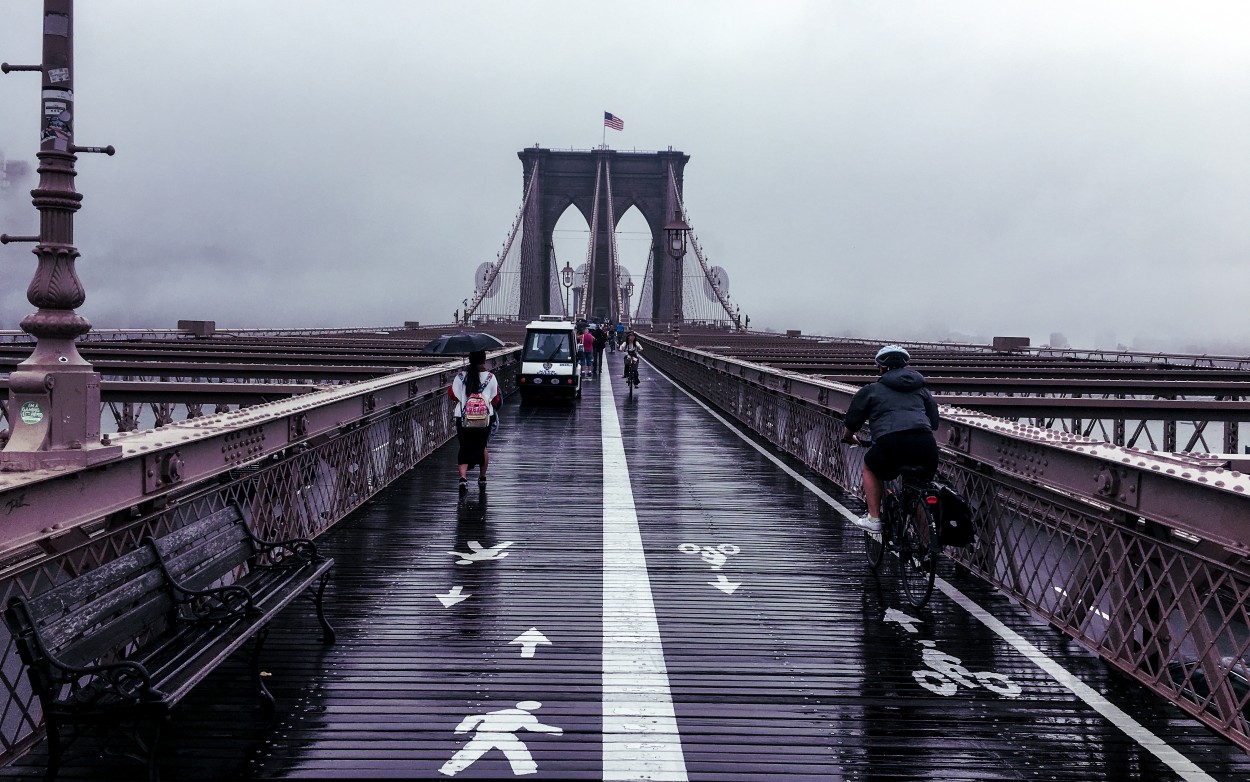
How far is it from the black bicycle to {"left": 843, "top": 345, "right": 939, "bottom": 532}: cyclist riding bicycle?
103 mm

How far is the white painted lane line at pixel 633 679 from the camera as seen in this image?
4.45 m

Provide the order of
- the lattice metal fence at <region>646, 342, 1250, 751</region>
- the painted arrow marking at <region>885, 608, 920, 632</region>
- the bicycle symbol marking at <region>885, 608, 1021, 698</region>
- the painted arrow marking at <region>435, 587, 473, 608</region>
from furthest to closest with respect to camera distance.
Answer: the painted arrow marking at <region>435, 587, 473, 608</region>, the painted arrow marking at <region>885, 608, 920, 632</region>, the bicycle symbol marking at <region>885, 608, 1021, 698</region>, the lattice metal fence at <region>646, 342, 1250, 751</region>

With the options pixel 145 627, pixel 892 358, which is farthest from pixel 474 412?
pixel 145 627

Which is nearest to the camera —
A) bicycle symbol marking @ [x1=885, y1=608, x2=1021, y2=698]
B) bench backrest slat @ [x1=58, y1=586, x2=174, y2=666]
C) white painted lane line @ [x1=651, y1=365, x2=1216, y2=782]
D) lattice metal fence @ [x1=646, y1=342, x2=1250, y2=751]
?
bench backrest slat @ [x1=58, y1=586, x2=174, y2=666]

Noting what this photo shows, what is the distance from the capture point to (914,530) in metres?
7.38

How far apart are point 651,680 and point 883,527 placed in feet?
9.83

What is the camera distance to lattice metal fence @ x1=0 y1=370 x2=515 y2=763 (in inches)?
178

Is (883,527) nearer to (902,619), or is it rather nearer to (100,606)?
(902,619)

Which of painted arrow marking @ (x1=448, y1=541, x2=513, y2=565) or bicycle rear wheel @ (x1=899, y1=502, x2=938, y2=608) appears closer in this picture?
bicycle rear wheel @ (x1=899, y1=502, x2=938, y2=608)

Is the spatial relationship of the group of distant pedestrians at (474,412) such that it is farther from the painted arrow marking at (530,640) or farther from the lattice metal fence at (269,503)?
the painted arrow marking at (530,640)

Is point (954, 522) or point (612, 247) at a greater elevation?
point (612, 247)

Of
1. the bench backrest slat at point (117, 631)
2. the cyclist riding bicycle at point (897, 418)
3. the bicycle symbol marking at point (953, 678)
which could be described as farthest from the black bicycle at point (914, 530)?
the bench backrest slat at point (117, 631)

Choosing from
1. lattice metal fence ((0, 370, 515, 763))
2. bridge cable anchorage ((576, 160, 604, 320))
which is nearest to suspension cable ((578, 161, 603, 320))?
bridge cable anchorage ((576, 160, 604, 320))

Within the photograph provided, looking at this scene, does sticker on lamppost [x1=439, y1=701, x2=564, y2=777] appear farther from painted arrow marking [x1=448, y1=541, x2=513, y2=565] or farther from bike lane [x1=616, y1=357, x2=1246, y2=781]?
painted arrow marking [x1=448, y1=541, x2=513, y2=565]
